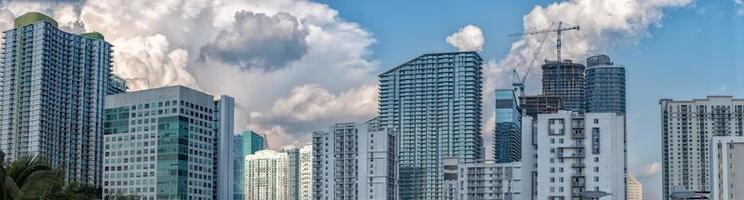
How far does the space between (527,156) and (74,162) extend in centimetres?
4412

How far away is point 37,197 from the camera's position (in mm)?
9797

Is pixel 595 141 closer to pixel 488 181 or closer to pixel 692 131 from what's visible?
pixel 488 181

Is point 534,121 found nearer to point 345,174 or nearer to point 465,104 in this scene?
point 345,174

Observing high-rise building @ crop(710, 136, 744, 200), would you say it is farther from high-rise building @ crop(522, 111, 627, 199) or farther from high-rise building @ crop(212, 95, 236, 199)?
high-rise building @ crop(212, 95, 236, 199)

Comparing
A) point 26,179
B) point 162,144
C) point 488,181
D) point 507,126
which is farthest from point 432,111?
point 26,179

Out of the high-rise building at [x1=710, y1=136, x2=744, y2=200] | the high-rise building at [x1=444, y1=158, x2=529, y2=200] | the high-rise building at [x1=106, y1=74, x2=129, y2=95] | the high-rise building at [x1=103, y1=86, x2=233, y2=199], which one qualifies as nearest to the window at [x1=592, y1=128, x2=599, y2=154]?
the high-rise building at [x1=710, y1=136, x2=744, y2=200]

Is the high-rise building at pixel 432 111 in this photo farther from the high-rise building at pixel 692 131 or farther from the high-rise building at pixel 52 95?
the high-rise building at pixel 52 95

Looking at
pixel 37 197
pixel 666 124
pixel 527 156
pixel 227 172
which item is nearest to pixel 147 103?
pixel 227 172

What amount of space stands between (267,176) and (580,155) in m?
95.5

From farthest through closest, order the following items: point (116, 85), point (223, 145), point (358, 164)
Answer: point (116, 85) → point (358, 164) → point (223, 145)

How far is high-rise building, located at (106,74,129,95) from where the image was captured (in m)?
100

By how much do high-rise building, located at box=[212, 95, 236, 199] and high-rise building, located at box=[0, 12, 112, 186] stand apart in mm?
9465

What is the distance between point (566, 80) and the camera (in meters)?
154

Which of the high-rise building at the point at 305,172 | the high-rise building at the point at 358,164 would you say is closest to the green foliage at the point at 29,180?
the high-rise building at the point at 358,164
